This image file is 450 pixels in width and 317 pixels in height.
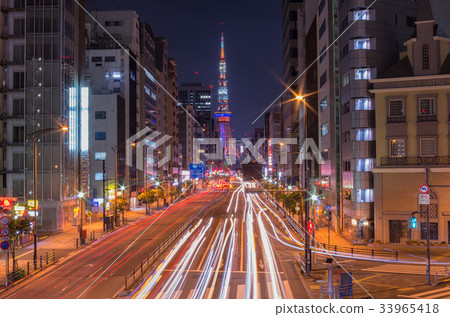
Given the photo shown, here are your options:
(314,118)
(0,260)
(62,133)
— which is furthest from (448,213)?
(62,133)

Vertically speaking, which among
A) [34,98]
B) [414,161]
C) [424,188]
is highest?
[34,98]

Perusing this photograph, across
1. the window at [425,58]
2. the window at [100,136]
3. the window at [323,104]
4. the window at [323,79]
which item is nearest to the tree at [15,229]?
the window at [425,58]

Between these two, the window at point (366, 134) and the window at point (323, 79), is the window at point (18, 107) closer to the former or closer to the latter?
the window at point (323, 79)

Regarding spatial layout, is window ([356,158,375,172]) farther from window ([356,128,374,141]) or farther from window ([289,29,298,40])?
window ([289,29,298,40])

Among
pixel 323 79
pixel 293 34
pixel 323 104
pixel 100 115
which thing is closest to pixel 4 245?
pixel 323 104

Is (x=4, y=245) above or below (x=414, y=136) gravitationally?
below

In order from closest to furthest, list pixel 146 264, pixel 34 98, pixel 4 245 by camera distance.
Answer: pixel 4 245 < pixel 146 264 < pixel 34 98

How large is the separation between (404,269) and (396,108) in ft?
61.8

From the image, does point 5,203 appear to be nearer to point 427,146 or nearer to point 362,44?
point 362,44

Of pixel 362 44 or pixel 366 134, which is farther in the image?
pixel 362 44

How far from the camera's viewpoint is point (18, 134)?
57.7 metres

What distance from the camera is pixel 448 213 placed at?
42812 mm

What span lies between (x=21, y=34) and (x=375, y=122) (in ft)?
148

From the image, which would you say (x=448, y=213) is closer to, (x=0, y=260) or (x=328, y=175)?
(x=328, y=175)
